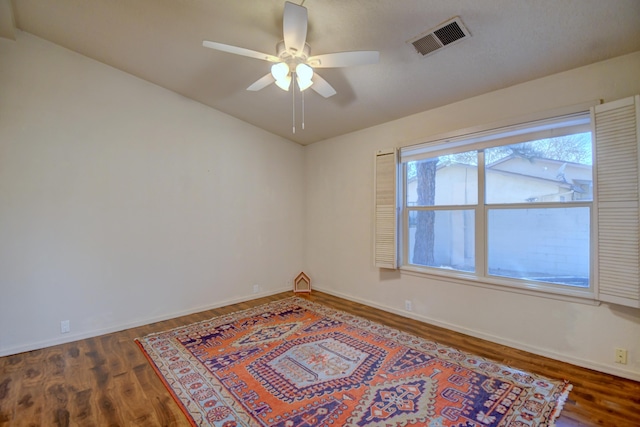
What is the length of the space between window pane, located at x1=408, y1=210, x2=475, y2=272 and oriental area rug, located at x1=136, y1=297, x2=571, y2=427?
0.99 metres

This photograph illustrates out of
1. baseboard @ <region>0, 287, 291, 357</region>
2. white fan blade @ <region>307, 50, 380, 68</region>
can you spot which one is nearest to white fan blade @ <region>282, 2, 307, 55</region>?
white fan blade @ <region>307, 50, 380, 68</region>

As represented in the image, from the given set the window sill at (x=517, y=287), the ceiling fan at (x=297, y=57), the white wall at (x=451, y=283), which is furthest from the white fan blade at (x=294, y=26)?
the window sill at (x=517, y=287)

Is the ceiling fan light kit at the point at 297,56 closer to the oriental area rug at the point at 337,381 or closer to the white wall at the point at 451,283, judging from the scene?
the white wall at the point at 451,283

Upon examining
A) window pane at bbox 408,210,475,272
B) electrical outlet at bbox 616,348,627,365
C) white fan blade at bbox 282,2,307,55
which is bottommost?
electrical outlet at bbox 616,348,627,365

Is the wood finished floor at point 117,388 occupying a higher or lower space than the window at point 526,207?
lower

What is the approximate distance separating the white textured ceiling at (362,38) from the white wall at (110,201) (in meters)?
0.42

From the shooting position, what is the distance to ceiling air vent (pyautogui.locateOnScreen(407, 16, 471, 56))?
7.14ft

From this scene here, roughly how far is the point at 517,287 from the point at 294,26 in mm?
3066

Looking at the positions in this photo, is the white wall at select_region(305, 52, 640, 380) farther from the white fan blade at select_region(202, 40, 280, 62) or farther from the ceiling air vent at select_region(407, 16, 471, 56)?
the white fan blade at select_region(202, 40, 280, 62)

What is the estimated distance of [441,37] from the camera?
90.8 inches

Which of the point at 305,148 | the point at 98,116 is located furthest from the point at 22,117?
the point at 305,148

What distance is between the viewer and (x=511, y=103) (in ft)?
9.30

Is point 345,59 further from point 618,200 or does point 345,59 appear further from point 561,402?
point 561,402

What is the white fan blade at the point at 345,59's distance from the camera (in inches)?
82.0
